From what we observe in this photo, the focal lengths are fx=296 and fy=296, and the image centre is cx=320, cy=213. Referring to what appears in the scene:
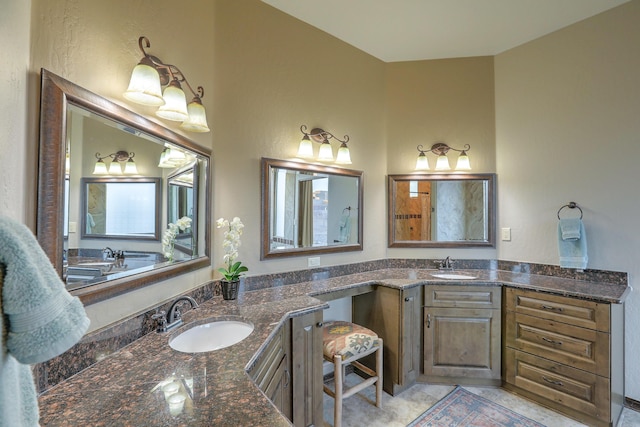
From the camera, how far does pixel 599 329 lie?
6.29 feet

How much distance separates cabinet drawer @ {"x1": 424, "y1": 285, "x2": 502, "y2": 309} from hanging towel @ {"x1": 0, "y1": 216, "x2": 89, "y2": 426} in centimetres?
238

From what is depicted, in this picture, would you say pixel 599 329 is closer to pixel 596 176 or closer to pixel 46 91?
pixel 596 176

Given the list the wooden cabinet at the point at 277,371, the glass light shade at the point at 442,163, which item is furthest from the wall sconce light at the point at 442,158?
the wooden cabinet at the point at 277,371

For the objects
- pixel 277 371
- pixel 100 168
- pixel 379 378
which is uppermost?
pixel 100 168

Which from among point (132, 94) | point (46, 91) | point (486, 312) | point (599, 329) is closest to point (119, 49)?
point (132, 94)

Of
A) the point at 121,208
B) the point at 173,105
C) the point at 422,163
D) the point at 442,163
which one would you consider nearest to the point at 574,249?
the point at 442,163

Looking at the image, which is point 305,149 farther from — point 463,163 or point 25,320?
point 25,320

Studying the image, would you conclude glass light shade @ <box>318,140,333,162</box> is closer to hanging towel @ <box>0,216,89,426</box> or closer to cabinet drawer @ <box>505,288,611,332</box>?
cabinet drawer @ <box>505,288,611,332</box>

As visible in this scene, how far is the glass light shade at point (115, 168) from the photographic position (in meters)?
1.24

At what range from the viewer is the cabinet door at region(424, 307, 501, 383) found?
240cm

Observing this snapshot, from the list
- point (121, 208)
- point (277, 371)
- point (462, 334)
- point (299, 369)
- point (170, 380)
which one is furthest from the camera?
point (462, 334)

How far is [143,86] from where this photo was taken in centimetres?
122

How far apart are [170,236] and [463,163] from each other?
2.62 m

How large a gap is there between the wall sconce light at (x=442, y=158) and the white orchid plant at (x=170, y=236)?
225cm
